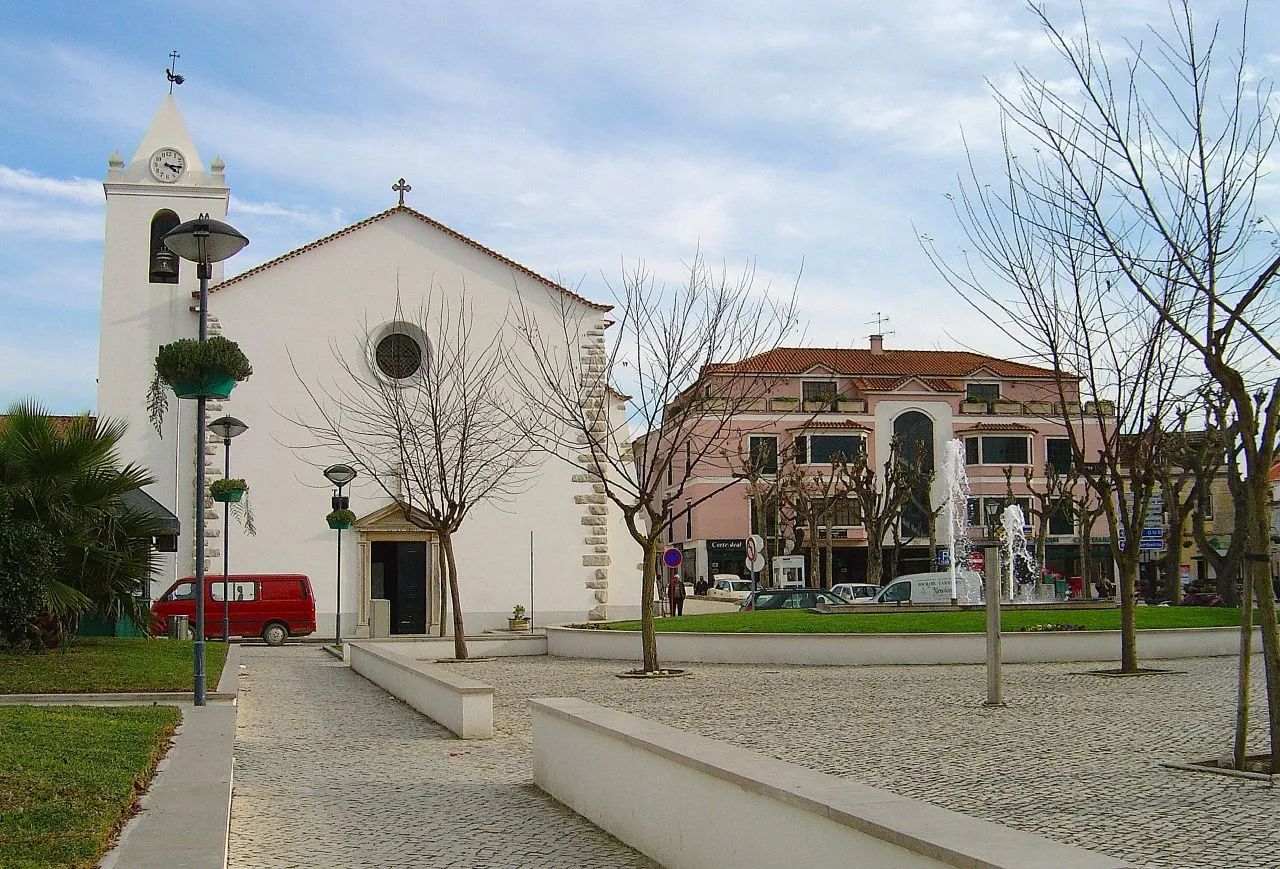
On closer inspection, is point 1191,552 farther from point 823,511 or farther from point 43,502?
point 43,502

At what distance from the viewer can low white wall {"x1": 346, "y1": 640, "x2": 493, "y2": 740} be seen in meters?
12.4

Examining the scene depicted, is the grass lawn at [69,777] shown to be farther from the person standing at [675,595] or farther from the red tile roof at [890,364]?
the red tile roof at [890,364]

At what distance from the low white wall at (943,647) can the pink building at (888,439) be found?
3412 cm

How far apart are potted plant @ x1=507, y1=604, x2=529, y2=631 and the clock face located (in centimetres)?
1593

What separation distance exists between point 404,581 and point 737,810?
31315 mm

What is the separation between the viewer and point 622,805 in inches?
300

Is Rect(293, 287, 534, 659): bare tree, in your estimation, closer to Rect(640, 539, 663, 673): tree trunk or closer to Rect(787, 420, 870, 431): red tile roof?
Rect(640, 539, 663, 673): tree trunk

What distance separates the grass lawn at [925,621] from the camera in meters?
22.0

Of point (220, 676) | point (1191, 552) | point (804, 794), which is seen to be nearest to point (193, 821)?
point (804, 794)

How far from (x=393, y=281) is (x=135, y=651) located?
19.7m

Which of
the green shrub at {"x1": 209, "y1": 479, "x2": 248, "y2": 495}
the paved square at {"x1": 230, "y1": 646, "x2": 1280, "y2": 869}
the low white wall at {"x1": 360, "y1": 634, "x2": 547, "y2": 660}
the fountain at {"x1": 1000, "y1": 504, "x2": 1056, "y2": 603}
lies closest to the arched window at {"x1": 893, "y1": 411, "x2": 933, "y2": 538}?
the fountain at {"x1": 1000, "y1": 504, "x2": 1056, "y2": 603}

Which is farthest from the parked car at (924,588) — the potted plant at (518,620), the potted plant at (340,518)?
the potted plant at (340,518)

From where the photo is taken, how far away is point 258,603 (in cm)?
3152

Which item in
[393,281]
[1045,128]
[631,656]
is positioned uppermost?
[393,281]
